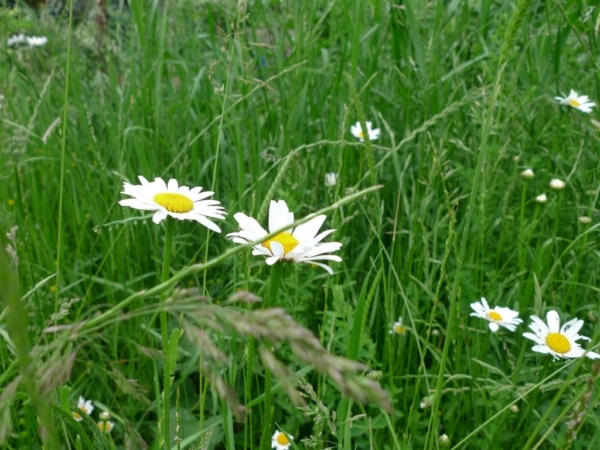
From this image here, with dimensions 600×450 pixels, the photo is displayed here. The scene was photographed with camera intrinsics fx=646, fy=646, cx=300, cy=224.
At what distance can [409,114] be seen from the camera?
216 centimetres

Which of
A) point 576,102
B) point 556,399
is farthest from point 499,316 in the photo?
point 576,102

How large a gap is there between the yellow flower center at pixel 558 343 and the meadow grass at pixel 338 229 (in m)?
0.03

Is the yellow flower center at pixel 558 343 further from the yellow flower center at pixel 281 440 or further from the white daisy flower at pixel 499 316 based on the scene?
the yellow flower center at pixel 281 440

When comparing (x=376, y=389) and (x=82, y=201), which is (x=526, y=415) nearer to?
(x=376, y=389)

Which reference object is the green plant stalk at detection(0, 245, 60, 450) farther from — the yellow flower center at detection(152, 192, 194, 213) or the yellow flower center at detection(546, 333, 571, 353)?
the yellow flower center at detection(546, 333, 571, 353)

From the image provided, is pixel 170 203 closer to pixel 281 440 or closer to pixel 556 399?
pixel 556 399

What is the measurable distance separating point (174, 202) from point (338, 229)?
410 mm

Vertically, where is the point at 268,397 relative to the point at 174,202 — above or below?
below

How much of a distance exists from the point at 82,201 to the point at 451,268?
1099mm

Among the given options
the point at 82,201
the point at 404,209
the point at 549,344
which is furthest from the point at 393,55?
the point at 549,344

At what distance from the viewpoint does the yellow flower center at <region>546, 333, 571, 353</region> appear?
1.25m

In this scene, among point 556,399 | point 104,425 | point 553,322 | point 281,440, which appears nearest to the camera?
point 556,399

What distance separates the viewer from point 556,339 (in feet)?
4.21

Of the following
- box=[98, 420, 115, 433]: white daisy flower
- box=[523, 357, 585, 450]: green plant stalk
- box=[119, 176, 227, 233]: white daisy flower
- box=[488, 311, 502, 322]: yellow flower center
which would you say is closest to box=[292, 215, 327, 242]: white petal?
box=[119, 176, 227, 233]: white daisy flower
